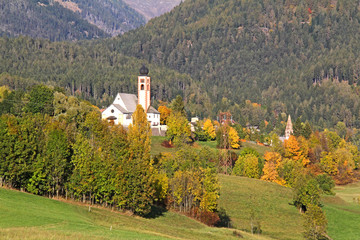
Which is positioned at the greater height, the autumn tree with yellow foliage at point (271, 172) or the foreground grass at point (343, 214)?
the autumn tree with yellow foliage at point (271, 172)

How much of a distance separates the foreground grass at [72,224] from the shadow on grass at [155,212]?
155 cm

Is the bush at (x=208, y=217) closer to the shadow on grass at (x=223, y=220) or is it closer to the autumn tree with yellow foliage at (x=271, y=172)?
the shadow on grass at (x=223, y=220)

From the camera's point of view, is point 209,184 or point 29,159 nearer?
point 29,159

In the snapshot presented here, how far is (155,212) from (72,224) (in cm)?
2994

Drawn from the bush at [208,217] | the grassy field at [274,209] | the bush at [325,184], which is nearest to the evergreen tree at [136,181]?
the bush at [208,217]

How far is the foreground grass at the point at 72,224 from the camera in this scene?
49.5m

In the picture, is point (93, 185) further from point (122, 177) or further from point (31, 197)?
point (31, 197)

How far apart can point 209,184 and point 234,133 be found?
6451 centimetres

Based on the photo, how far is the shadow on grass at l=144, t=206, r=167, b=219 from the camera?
80.2 m

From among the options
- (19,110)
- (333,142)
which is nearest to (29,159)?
(19,110)

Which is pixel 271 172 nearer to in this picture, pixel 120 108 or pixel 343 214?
pixel 343 214

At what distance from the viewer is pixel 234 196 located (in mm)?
103375

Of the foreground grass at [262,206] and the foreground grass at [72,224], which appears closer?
the foreground grass at [72,224]

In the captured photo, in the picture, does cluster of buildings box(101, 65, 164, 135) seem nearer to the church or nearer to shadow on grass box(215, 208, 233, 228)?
the church
